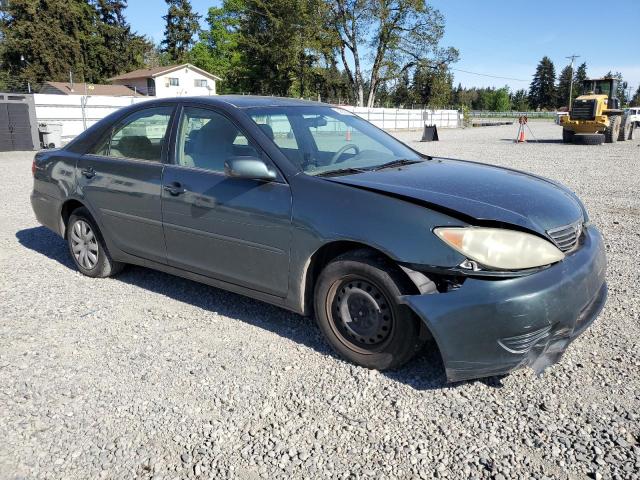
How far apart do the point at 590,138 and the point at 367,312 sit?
22.7m

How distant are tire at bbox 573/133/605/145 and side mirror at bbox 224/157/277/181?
22.6 m

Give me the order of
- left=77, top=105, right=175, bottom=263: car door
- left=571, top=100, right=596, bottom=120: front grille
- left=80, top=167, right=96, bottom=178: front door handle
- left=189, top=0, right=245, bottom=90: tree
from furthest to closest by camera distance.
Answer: left=189, top=0, right=245, bottom=90: tree
left=571, top=100, right=596, bottom=120: front grille
left=80, top=167, right=96, bottom=178: front door handle
left=77, top=105, right=175, bottom=263: car door

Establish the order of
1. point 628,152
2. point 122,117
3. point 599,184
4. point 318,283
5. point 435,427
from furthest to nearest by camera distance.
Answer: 1. point 628,152
2. point 599,184
3. point 122,117
4. point 318,283
5. point 435,427

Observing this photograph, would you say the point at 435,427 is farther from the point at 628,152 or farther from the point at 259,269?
the point at 628,152

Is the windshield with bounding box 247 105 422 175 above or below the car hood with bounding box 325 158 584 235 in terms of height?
above

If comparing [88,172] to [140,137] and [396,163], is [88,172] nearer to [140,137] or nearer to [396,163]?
[140,137]

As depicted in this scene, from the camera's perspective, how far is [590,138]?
73.4 ft

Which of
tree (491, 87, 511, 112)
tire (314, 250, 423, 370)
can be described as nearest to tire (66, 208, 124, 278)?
tire (314, 250, 423, 370)

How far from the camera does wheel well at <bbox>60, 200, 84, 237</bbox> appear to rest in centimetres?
499

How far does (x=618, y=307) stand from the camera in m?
4.12

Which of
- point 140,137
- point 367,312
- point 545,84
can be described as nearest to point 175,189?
point 140,137

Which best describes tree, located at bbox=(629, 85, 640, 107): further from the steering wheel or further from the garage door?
the steering wheel

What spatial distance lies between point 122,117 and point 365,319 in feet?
9.68

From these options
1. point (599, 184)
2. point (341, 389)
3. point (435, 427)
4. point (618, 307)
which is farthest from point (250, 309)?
point (599, 184)
